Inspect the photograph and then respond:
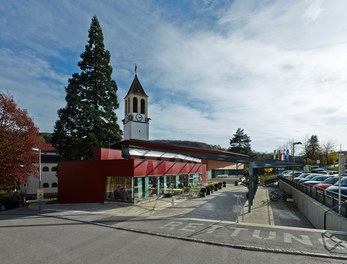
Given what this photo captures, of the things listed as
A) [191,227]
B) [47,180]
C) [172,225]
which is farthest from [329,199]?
[47,180]

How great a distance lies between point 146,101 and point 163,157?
22192mm

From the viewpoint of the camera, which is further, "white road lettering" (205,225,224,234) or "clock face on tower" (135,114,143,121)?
"clock face on tower" (135,114,143,121)

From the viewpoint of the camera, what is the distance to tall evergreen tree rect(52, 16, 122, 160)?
25938 mm

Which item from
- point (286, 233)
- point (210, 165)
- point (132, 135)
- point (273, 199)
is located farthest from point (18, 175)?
point (210, 165)

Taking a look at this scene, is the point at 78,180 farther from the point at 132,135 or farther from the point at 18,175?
the point at 132,135

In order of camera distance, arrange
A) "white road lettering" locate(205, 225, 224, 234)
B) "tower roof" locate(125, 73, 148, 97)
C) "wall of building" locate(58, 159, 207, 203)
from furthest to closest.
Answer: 1. "tower roof" locate(125, 73, 148, 97)
2. "wall of building" locate(58, 159, 207, 203)
3. "white road lettering" locate(205, 225, 224, 234)

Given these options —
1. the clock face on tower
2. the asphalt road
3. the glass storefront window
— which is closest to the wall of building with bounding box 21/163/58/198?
the clock face on tower

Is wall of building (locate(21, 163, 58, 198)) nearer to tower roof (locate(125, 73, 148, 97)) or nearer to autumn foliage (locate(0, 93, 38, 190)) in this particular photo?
tower roof (locate(125, 73, 148, 97))

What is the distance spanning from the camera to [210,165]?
51938mm

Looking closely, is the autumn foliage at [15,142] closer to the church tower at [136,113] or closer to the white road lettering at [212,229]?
the white road lettering at [212,229]

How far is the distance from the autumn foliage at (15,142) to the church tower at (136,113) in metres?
24.6

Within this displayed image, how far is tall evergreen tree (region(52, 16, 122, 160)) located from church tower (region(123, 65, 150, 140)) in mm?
17941

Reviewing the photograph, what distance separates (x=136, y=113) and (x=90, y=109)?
22048 mm

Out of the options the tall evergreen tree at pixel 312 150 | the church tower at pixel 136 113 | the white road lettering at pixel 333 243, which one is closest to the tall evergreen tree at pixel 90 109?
the church tower at pixel 136 113
